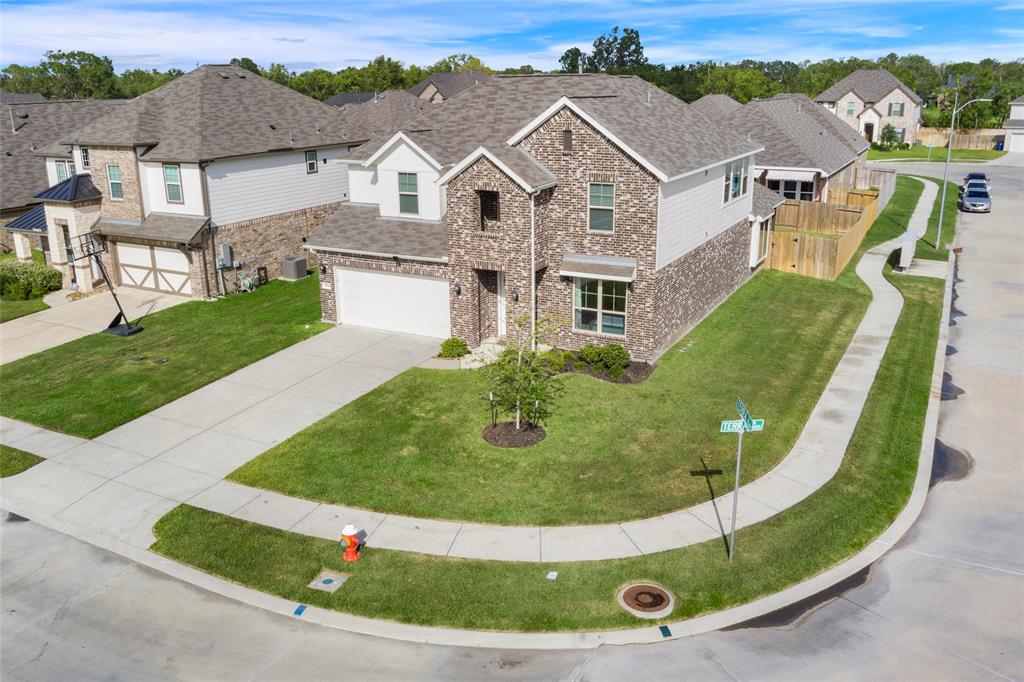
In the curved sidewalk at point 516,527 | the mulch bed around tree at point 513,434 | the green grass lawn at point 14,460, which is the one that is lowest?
the curved sidewalk at point 516,527

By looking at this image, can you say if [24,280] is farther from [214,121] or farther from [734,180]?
[734,180]

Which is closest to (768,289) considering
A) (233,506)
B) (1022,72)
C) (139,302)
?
(233,506)

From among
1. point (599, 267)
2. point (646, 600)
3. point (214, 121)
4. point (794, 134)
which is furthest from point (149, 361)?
Result: point (794, 134)

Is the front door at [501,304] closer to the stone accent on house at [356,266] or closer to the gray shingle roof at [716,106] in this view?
the stone accent on house at [356,266]

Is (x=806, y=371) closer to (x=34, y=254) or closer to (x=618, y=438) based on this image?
(x=618, y=438)

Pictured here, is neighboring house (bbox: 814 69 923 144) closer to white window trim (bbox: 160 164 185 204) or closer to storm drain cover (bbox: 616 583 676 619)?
white window trim (bbox: 160 164 185 204)

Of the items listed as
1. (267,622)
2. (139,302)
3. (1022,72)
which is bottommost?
(267,622)

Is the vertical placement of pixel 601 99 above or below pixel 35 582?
above

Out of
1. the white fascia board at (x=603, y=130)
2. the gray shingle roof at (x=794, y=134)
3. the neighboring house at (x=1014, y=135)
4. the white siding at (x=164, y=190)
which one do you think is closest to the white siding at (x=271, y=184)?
the white siding at (x=164, y=190)
